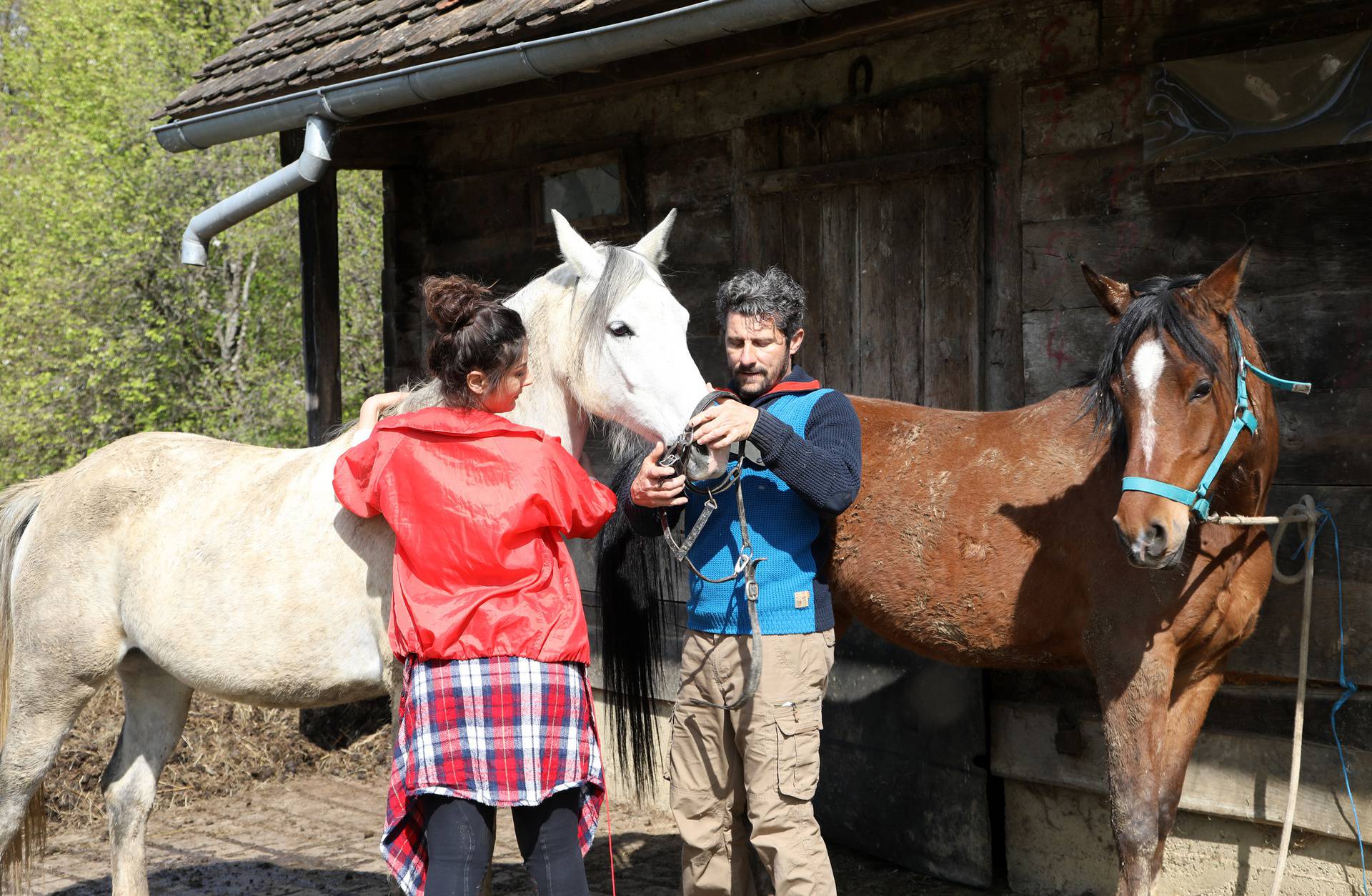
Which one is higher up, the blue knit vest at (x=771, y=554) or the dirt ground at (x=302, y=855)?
the blue knit vest at (x=771, y=554)

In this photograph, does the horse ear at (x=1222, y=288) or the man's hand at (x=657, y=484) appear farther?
the horse ear at (x=1222, y=288)

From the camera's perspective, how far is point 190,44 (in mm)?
13641

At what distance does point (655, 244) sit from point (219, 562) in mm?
1638

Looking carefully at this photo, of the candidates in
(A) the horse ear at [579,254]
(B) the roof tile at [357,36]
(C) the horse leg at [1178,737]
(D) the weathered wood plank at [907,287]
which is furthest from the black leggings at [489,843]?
(B) the roof tile at [357,36]

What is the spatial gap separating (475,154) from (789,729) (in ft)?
14.6

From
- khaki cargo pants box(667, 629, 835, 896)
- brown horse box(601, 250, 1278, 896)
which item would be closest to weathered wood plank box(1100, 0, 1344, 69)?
brown horse box(601, 250, 1278, 896)

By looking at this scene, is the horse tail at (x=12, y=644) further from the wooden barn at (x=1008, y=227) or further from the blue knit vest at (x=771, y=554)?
the blue knit vest at (x=771, y=554)

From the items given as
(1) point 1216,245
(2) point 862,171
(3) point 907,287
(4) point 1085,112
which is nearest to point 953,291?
(3) point 907,287

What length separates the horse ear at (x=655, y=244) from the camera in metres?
2.95

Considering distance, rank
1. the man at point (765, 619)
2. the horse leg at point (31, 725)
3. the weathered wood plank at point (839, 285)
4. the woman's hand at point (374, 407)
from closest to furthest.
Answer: the man at point (765, 619), the woman's hand at point (374, 407), the horse leg at point (31, 725), the weathered wood plank at point (839, 285)

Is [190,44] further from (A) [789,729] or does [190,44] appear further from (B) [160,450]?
(A) [789,729]

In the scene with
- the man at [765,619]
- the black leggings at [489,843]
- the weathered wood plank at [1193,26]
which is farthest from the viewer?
the weathered wood plank at [1193,26]

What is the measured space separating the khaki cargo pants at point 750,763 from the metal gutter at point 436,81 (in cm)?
205

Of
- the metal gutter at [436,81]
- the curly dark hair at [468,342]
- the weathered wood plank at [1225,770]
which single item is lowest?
the weathered wood plank at [1225,770]
